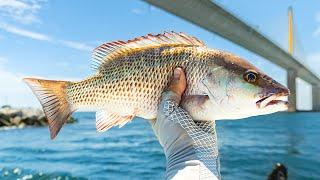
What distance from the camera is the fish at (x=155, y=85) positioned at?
3.63 feet

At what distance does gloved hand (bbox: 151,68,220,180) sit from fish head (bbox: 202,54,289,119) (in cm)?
6

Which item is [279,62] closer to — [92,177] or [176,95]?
[92,177]

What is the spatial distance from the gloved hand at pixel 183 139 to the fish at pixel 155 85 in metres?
0.02

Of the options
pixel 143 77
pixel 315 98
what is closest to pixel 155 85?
pixel 143 77

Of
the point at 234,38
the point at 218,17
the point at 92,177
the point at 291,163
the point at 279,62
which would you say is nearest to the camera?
the point at 92,177

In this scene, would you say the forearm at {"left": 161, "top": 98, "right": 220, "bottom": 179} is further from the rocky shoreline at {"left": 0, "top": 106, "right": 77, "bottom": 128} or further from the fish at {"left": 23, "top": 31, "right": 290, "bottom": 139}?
the rocky shoreline at {"left": 0, "top": 106, "right": 77, "bottom": 128}

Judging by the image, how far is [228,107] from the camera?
111cm

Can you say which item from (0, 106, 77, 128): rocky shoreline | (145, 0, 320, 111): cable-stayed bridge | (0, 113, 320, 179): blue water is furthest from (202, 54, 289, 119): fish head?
(0, 106, 77, 128): rocky shoreline

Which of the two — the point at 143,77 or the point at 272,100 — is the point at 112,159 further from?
the point at 272,100

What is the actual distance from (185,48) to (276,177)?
7.32m

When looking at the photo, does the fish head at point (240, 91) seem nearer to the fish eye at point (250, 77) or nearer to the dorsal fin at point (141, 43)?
the fish eye at point (250, 77)

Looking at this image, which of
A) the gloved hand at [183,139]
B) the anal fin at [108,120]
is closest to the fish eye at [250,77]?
the gloved hand at [183,139]

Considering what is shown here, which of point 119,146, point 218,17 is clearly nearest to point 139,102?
point 119,146

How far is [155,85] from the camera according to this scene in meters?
1.16
